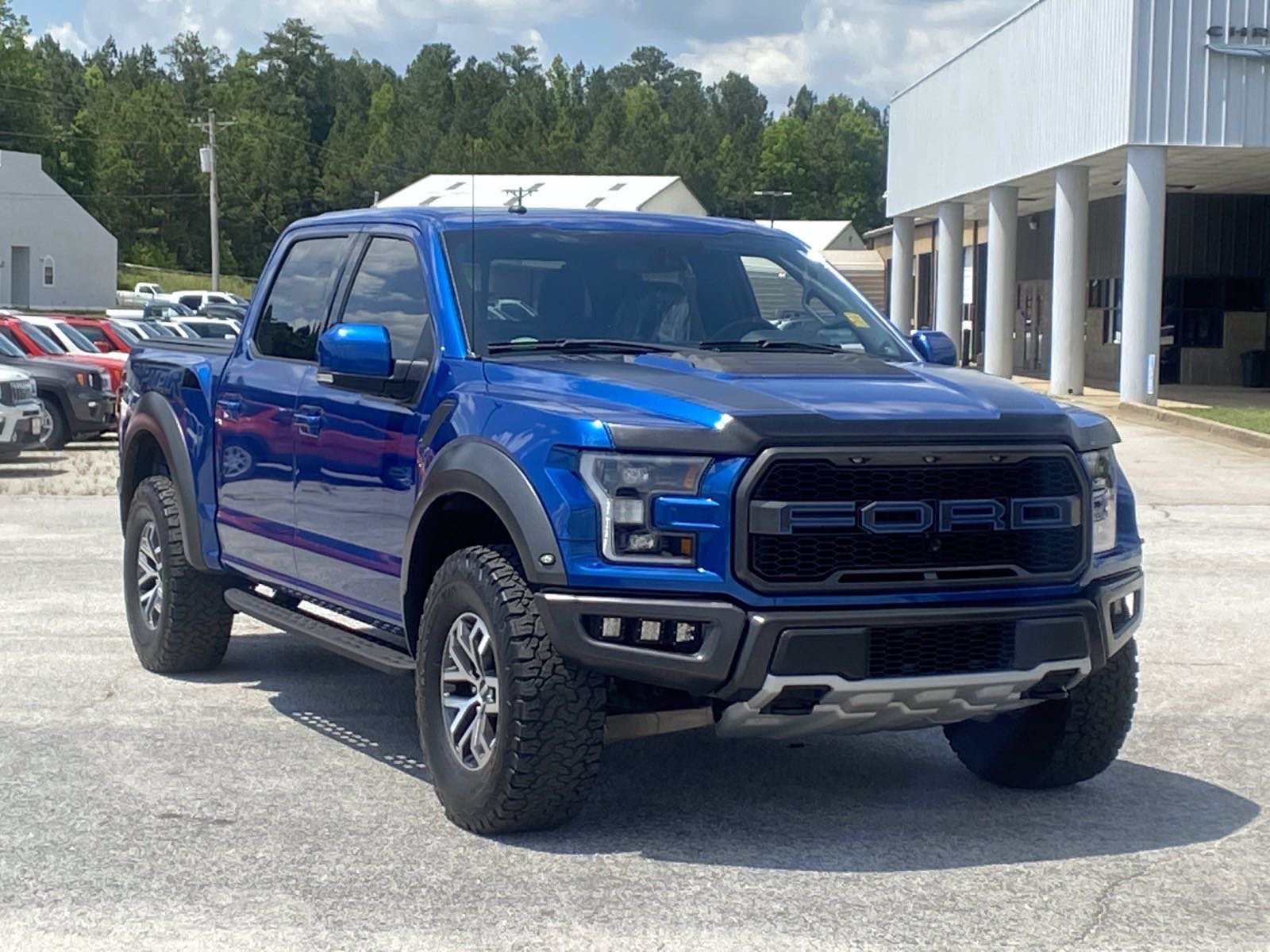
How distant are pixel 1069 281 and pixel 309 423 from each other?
31299 millimetres

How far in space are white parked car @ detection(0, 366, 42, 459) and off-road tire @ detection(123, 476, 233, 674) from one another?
40.5ft

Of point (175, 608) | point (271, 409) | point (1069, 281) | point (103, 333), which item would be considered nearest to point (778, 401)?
point (271, 409)

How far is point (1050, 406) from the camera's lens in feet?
20.0

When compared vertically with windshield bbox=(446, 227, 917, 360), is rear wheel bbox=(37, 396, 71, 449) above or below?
below

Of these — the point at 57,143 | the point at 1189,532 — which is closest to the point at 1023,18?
the point at 1189,532

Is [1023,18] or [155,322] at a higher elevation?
[1023,18]

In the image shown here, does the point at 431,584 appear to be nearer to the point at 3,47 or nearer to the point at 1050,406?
the point at 1050,406

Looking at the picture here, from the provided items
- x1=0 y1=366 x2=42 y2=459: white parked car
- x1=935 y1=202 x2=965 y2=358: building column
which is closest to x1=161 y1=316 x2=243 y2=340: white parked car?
x1=0 y1=366 x2=42 y2=459: white parked car

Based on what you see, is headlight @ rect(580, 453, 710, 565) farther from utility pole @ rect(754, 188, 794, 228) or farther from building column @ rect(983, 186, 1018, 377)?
building column @ rect(983, 186, 1018, 377)

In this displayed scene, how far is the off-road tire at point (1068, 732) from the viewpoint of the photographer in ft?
21.3

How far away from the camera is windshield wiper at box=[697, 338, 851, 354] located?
22.7 feet

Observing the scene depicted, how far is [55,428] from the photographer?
2336 cm

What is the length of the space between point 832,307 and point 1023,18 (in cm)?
3430

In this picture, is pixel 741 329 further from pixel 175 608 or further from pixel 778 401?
pixel 175 608
